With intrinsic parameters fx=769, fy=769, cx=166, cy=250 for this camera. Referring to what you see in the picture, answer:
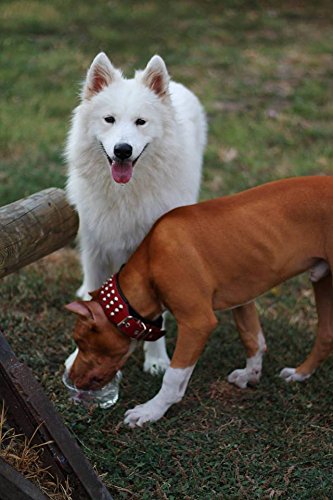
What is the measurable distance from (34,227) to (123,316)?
2.34 feet

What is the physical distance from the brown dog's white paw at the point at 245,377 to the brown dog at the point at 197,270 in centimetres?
50

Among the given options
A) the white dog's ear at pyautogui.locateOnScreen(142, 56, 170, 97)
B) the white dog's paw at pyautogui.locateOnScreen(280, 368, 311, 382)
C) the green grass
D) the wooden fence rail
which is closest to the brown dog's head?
the green grass

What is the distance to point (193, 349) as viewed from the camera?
3824 millimetres

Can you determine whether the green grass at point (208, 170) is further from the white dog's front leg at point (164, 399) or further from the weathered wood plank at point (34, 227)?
the weathered wood plank at point (34, 227)

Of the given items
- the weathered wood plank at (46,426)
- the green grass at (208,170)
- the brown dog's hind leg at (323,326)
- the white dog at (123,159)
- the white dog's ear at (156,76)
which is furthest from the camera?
the brown dog's hind leg at (323,326)

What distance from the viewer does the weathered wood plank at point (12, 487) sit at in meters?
2.89

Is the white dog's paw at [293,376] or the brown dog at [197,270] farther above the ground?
the brown dog at [197,270]

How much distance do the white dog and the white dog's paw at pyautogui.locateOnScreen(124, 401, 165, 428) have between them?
0.86 metres

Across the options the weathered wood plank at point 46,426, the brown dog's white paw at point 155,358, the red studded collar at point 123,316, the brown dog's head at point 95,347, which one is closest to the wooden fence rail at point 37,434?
the weathered wood plank at point 46,426

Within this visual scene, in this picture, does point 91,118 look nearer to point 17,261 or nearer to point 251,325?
point 17,261

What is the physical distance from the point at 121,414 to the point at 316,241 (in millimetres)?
1350

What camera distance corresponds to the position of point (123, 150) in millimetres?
3750

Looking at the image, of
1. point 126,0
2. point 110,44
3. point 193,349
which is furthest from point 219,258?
point 126,0

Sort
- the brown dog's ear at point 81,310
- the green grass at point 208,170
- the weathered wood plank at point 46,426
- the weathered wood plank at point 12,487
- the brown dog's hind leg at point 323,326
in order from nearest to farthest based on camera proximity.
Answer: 1. the weathered wood plank at point 12,487
2. the weathered wood plank at point 46,426
3. the green grass at point 208,170
4. the brown dog's ear at point 81,310
5. the brown dog's hind leg at point 323,326
